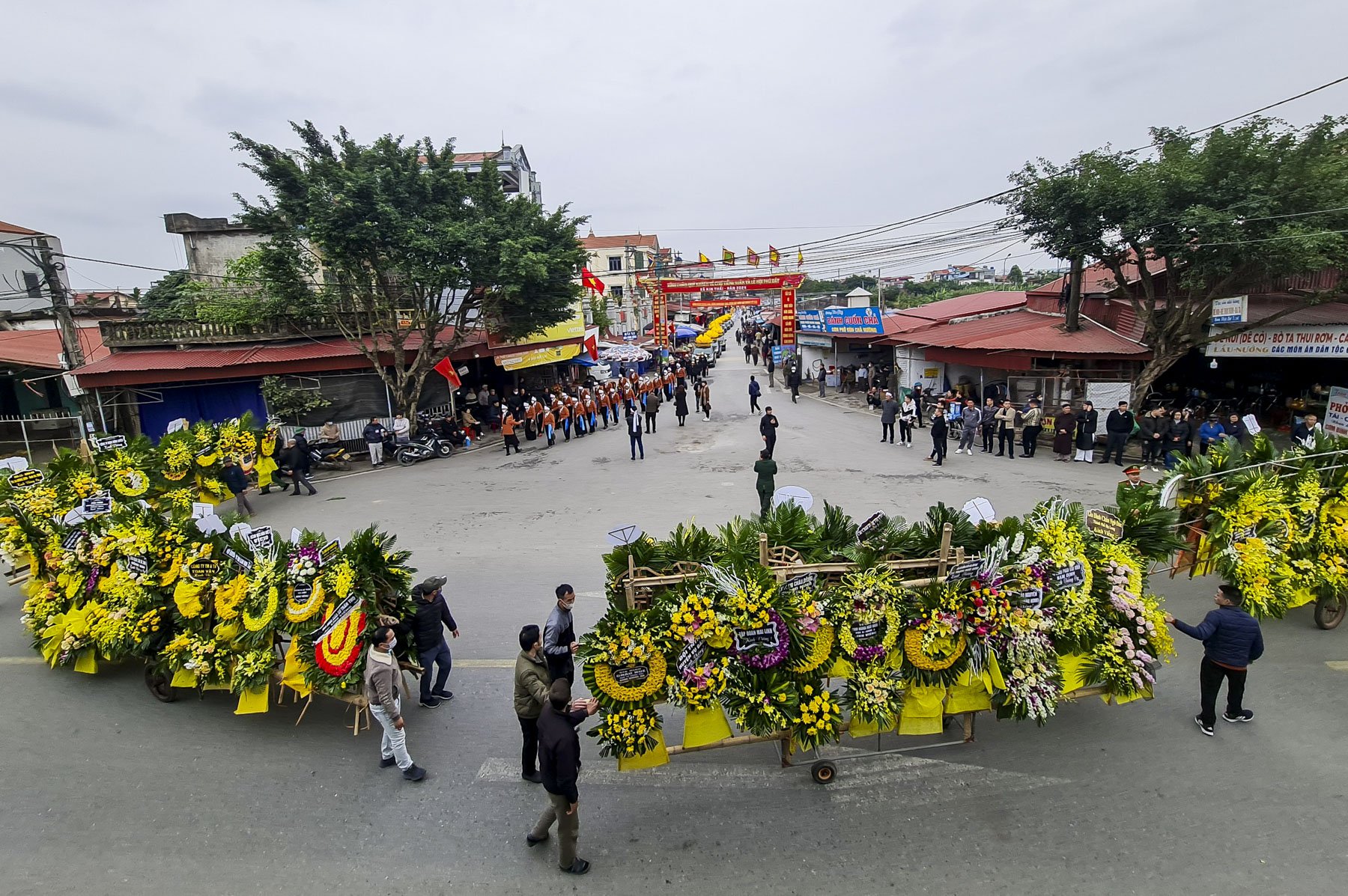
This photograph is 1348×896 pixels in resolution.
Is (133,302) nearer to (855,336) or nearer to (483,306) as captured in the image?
(483,306)

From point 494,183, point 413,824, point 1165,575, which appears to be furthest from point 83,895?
point 494,183

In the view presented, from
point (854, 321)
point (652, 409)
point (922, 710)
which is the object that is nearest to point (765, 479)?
point (922, 710)

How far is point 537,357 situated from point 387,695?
18.2 meters

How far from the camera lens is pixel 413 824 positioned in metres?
4.76

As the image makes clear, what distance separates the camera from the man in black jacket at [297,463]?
46.2 ft

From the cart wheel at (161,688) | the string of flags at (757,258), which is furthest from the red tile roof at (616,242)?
the cart wheel at (161,688)

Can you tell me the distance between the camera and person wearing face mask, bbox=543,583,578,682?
5.64 meters

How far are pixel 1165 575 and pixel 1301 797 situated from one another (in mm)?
4224

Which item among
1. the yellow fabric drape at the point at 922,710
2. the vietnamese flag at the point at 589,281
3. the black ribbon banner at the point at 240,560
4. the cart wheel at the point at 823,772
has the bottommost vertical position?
the cart wheel at the point at 823,772

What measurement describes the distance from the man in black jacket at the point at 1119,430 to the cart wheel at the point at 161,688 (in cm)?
1645

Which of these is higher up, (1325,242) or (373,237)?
(373,237)

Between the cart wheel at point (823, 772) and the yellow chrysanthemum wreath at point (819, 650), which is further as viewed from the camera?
the cart wheel at point (823, 772)

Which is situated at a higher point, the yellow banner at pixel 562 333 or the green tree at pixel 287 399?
the yellow banner at pixel 562 333

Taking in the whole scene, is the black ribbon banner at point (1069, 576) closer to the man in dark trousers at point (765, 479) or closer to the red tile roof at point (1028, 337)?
the man in dark trousers at point (765, 479)
